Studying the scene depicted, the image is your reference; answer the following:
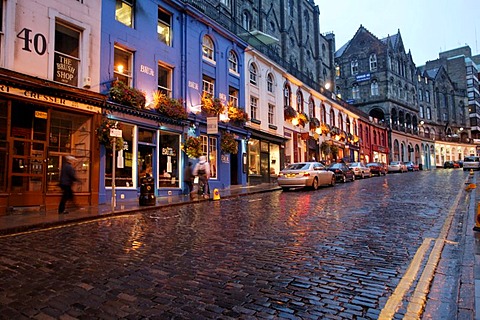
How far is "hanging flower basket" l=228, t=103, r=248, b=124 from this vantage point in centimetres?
2150

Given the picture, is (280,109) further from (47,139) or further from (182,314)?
(182,314)

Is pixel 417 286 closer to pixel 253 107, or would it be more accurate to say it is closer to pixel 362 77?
pixel 253 107

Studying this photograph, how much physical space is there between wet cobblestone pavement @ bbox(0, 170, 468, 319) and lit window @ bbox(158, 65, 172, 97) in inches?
407

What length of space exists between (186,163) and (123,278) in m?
14.0

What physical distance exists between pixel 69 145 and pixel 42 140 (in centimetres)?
113

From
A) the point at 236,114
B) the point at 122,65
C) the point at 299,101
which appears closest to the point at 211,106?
the point at 236,114

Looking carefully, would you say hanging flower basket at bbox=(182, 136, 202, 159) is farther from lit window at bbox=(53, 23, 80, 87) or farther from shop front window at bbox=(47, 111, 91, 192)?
lit window at bbox=(53, 23, 80, 87)

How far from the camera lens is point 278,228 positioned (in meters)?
7.56

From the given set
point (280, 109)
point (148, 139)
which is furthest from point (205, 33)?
point (280, 109)

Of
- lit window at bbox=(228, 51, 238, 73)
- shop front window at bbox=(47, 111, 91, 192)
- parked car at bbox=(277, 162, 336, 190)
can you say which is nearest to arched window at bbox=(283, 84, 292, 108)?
lit window at bbox=(228, 51, 238, 73)

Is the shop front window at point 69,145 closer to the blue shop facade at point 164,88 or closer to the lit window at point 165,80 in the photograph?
the blue shop facade at point 164,88

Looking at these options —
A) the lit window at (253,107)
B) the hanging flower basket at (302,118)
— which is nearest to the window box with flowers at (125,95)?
the lit window at (253,107)

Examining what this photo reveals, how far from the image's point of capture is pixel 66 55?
13.0 m

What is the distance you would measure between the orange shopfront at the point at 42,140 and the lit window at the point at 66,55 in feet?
2.53
